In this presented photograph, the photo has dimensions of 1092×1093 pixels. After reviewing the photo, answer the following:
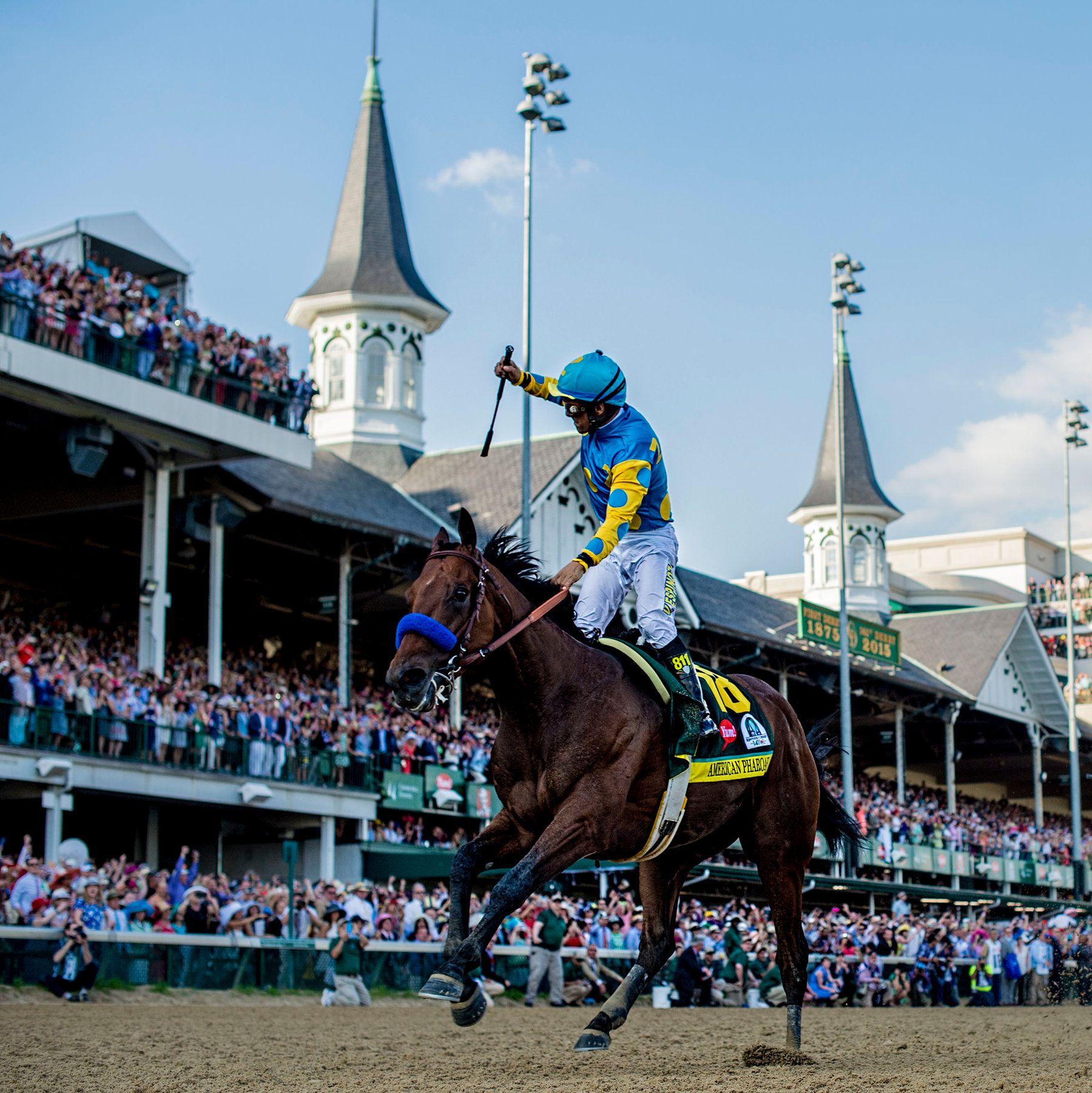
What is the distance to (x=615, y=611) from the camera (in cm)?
810

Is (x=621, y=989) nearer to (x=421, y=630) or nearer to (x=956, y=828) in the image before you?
(x=421, y=630)

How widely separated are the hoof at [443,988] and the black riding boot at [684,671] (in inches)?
73.2

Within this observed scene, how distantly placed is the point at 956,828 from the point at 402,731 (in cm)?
2007

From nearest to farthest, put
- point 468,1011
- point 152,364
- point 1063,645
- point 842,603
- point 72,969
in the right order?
point 468,1011 < point 72,969 < point 152,364 < point 842,603 < point 1063,645

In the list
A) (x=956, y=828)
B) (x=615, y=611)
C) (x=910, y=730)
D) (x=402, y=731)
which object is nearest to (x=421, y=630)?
(x=615, y=611)

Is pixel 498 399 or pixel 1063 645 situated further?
pixel 1063 645

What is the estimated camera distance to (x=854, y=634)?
129 feet

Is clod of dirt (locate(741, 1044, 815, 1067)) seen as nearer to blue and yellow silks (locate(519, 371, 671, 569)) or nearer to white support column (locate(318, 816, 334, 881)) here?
blue and yellow silks (locate(519, 371, 671, 569))

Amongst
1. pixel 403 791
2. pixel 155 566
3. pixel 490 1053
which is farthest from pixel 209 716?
pixel 490 1053

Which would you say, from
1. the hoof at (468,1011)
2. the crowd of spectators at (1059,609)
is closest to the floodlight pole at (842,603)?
the hoof at (468,1011)

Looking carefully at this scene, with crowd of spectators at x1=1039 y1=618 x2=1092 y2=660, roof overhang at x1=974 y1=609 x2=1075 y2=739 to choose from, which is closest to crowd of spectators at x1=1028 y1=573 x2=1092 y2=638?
crowd of spectators at x1=1039 y1=618 x2=1092 y2=660

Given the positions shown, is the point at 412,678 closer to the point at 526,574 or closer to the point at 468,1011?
the point at 526,574

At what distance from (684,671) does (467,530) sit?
1504 millimetres

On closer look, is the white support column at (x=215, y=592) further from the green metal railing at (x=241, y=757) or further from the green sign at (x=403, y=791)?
the green sign at (x=403, y=791)
